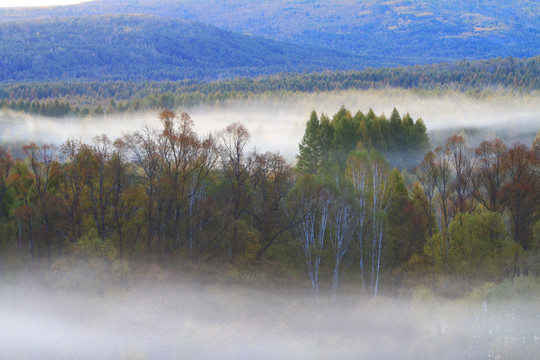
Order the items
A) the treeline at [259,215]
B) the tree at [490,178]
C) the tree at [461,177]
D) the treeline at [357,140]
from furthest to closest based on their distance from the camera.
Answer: the treeline at [357,140] < the tree at [490,178] < the tree at [461,177] < the treeline at [259,215]

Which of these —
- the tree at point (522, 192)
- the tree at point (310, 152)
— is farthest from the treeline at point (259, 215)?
the tree at point (310, 152)

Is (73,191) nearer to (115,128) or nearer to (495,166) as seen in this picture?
(495,166)

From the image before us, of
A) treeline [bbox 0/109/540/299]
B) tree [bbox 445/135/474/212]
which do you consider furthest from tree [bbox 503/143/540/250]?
tree [bbox 445/135/474/212]

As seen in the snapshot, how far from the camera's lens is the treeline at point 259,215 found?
53.0 metres

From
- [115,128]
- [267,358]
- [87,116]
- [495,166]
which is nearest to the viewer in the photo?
[267,358]

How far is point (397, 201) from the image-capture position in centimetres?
6297

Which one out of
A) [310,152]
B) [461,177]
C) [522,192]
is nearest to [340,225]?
[461,177]

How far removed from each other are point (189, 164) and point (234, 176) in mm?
4407

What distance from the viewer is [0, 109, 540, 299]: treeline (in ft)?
174

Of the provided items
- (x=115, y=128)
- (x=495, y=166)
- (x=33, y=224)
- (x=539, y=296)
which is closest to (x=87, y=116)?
(x=115, y=128)

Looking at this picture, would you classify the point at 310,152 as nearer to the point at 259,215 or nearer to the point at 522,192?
the point at 259,215

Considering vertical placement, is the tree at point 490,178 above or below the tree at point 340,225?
above

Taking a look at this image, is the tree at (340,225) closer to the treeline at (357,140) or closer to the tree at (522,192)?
the tree at (522,192)

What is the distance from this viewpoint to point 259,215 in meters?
59.1
